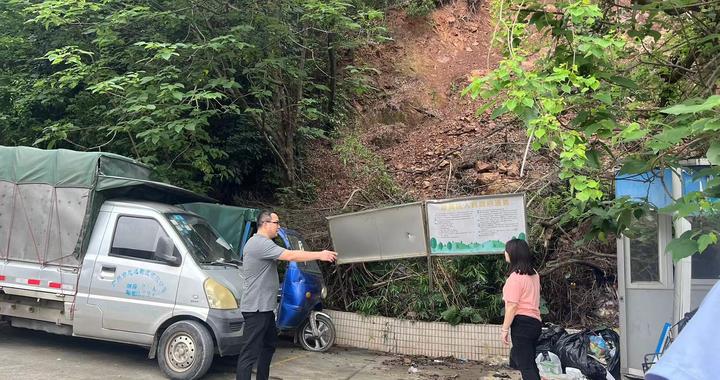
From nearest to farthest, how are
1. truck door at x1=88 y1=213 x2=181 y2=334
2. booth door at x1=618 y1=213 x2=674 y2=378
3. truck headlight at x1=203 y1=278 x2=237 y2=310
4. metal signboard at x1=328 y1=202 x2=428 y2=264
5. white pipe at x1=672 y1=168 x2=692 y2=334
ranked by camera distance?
white pipe at x1=672 y1=168 x2=692 y2=334, booth door at x1=618 y1=213 x2=674 y2=378, truck headlight at x1=203 y1=278 x2=237 y2=310, truck door at x1=88 y1=213 x2=181 y2=334, metal signboard at x1=328 y1=202 x2=428 y2=264

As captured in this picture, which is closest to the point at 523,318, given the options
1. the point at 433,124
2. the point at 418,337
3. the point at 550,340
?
the point at 550,340

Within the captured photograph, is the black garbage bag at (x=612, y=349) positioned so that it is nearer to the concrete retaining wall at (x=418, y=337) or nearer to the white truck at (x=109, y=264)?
the concrete retaining wall at (x=418, y=337)

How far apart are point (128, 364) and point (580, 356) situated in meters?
5.32

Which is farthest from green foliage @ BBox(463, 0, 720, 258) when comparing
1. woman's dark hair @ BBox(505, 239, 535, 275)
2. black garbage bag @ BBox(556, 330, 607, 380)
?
black garbage bag @ BBox(556, 330, 607, 380)

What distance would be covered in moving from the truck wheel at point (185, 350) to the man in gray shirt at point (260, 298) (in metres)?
1.18

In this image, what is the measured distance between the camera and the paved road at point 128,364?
6.17m

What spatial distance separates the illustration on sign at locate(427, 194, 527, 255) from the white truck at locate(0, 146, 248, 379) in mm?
2957

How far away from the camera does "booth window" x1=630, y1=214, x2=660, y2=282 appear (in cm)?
592

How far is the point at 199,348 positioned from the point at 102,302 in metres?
1.33

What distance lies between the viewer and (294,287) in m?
7.59

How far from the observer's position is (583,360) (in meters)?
6.03

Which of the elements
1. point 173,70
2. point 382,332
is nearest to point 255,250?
point 382,332

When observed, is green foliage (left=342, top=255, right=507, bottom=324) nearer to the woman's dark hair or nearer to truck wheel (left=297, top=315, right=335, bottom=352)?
truck wheel (left=297, top=315, right=335, bottom=352)

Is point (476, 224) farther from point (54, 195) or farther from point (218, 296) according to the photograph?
point (54, 195)
